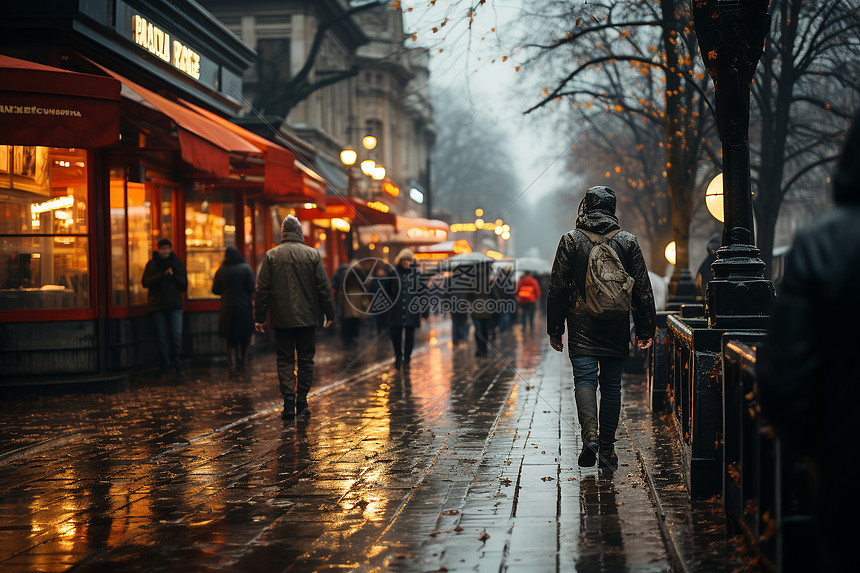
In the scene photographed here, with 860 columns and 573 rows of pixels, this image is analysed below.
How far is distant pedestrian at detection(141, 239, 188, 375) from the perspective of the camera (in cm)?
1391

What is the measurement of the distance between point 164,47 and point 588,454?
11.5 m

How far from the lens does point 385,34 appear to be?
48875mm

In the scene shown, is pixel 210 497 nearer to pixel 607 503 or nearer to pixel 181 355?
pixel 607 503

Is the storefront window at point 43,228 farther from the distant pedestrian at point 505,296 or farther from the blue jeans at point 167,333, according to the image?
the distant pedestrian at point 505,296

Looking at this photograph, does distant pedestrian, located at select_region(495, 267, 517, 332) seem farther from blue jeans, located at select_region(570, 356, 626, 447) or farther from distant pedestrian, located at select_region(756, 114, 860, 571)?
distant pedestrian, located at select_region(756, 114, 860, 571)

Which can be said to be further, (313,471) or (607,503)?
(313,471)

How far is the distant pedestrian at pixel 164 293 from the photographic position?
45.6 ft

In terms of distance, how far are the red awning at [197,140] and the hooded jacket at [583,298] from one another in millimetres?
6600

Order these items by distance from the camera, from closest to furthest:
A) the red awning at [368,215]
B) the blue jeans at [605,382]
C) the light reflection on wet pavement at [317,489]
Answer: the light reflection on wet pavement at [317,489] → the blue jeans at [605,382] → the red awning at [368,215]

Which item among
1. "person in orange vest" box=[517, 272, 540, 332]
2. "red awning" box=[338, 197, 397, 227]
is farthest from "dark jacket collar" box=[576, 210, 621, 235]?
"person in orange vest" box=[517, 272, 540, 332]

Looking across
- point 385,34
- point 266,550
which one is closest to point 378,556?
point 266,550

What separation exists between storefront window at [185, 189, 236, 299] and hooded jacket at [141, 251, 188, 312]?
2.11 m

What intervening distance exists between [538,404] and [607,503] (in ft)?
16.1

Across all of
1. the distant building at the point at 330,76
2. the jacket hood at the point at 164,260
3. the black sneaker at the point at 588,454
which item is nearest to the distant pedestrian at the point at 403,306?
the jacket hood at the point at 164,260
